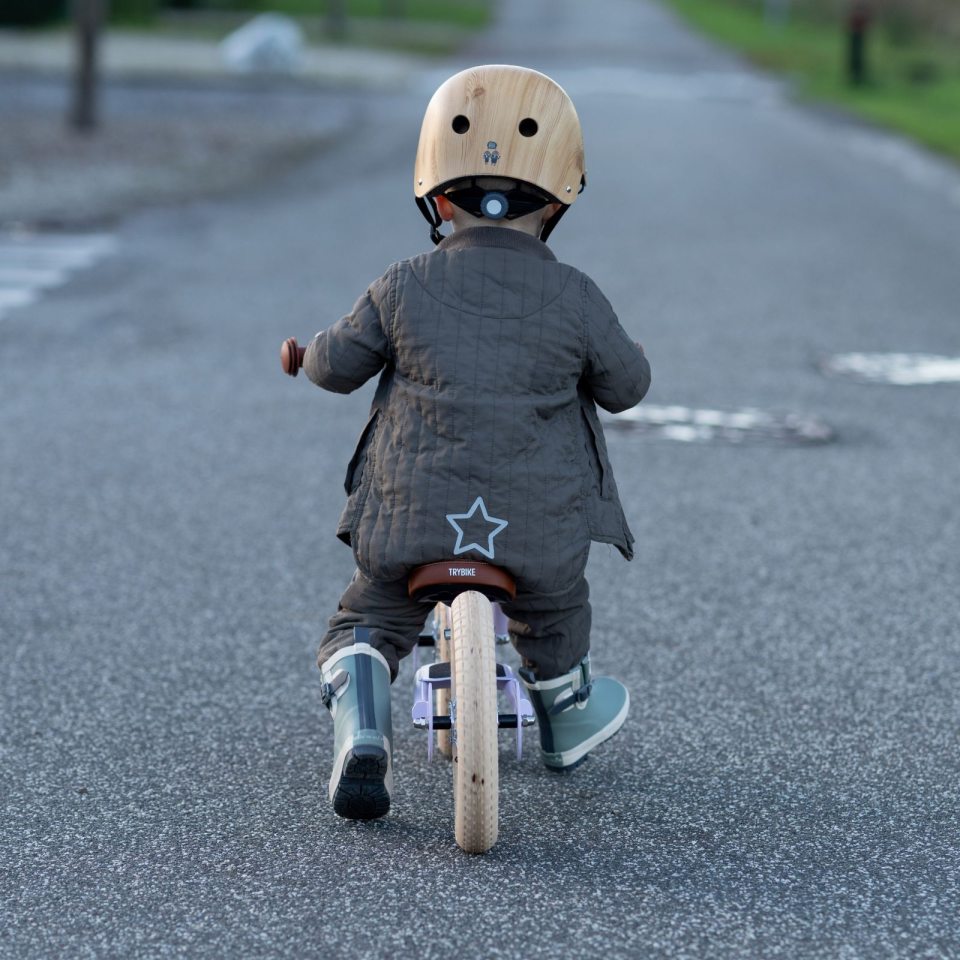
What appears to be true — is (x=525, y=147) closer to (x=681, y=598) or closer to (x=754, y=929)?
(x=754, y=929)

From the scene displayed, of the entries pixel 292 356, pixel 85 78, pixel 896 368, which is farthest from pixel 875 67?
pixel 292 356

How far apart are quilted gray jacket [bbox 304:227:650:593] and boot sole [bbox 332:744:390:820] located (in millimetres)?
371

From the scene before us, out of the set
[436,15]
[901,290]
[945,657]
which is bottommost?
[436,15]

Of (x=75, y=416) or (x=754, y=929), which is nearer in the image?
(x=754, y=929)

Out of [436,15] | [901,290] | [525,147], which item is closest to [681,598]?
[525,147]

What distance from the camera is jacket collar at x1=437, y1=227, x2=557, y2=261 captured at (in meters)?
3.35

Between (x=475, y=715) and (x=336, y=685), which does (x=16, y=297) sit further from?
(x=475, y=715)

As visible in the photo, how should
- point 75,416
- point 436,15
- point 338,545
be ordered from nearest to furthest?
point 338,545 < point 75,416 < point 436,15

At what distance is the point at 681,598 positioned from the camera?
5.07m

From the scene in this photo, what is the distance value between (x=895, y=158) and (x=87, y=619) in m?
14.8

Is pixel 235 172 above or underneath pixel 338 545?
underneath

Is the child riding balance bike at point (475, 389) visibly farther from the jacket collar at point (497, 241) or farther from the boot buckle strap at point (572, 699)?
Answer: the boot buckle strap at point (572, 699)

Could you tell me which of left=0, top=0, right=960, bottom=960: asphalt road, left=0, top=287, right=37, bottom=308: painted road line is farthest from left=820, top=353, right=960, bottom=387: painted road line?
left=0, top=287, right=37, bottom=308: painted road line

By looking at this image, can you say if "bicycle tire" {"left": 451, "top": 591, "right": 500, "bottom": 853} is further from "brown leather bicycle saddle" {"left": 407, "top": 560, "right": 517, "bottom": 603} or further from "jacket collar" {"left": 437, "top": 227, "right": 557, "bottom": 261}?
"jacket collar" {"left": 437, "top": 227, "right": 557, "bottom": 261}
